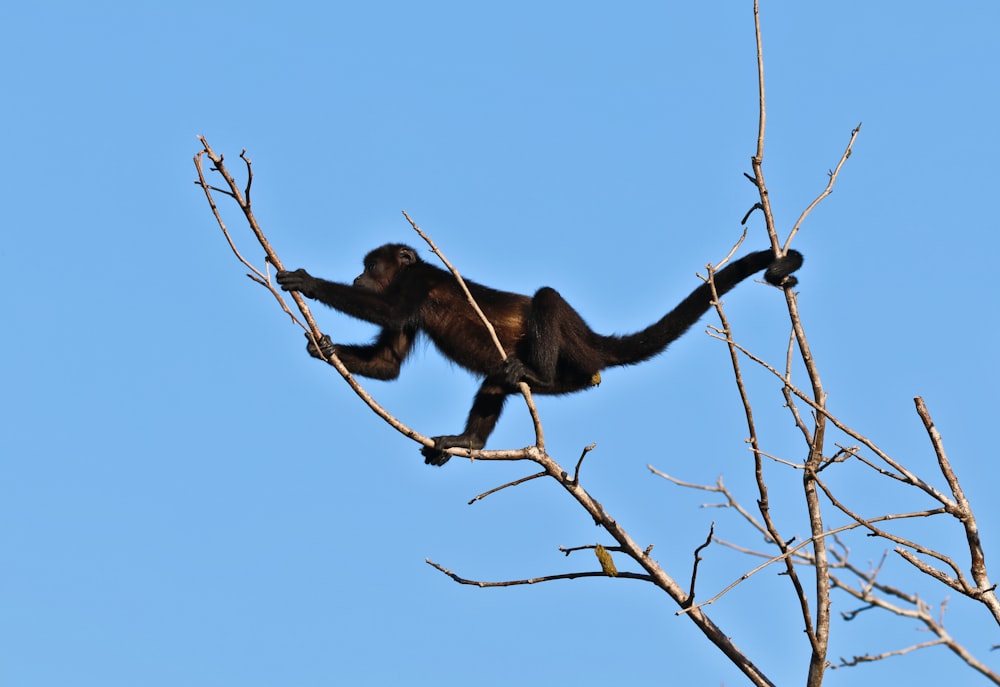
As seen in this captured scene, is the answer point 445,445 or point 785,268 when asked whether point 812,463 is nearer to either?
point 785,268

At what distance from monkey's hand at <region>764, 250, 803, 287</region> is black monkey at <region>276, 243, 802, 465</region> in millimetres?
848

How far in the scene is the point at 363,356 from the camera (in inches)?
410

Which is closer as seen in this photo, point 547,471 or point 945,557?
point 945,557

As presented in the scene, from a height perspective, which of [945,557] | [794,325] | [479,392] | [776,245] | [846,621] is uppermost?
[479,392]

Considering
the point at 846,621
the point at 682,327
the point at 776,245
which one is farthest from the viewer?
the point at 682,327

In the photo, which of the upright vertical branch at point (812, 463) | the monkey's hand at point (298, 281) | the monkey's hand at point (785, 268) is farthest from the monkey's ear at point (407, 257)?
the upright vertical branch at point (812, 463)

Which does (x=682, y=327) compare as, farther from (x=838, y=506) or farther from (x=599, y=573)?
(x=838, y=506)

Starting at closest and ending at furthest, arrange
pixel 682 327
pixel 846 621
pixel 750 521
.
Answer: pixel 846 621 < pixel 750 521 < pixel 682 327

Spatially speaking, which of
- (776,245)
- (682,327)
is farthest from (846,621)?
(682,327)

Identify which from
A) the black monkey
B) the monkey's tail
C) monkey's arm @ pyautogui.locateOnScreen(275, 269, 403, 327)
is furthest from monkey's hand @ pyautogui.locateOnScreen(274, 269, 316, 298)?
the monkey's tail

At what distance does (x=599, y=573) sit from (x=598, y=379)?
153 inches

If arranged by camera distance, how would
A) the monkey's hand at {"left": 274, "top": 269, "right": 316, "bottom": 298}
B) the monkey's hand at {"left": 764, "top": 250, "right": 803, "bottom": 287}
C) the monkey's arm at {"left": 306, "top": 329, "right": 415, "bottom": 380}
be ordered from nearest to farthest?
the monkey's hand at {"left": 764, "top": 250, "right": 803, "bottom": 287} → the monkey's hand at {"left": 274, "top": 269, "right": 316, "bottom": 298} → the monkey's arm at {"left": 306, "top": 329, "right": 415, "bottom": 380}

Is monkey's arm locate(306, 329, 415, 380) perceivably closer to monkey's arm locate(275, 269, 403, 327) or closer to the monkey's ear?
monkey's arm locate(275, 269, 403, 327)

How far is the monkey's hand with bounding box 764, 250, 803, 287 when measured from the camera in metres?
8.19
